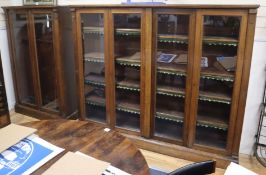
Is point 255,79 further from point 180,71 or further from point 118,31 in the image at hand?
point 118,31

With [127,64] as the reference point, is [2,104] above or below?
below

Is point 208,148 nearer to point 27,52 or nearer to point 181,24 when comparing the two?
point 181,24

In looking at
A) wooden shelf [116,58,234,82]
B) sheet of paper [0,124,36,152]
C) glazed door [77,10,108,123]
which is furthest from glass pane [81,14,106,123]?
sheet of paper [0,124,36,152]

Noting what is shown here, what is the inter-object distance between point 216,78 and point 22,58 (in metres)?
2.43

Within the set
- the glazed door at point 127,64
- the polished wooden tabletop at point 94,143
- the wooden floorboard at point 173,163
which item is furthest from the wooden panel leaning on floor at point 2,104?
the wooden floorboard at point 173,163

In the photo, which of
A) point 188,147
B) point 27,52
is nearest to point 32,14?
point 27,52

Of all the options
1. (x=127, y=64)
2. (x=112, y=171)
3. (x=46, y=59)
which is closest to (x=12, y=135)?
(x=112, y=171)

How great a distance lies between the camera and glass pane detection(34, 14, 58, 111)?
2.87 meters

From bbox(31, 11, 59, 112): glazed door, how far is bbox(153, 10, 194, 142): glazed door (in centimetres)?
123

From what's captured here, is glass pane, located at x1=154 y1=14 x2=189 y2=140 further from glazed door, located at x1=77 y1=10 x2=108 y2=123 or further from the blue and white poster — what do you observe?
the blue and white poster

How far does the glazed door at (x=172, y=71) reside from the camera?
2.20m

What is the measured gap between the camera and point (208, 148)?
7.55 ft

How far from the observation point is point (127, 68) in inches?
104

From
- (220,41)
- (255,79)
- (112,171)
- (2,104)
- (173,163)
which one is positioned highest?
(220,41)
